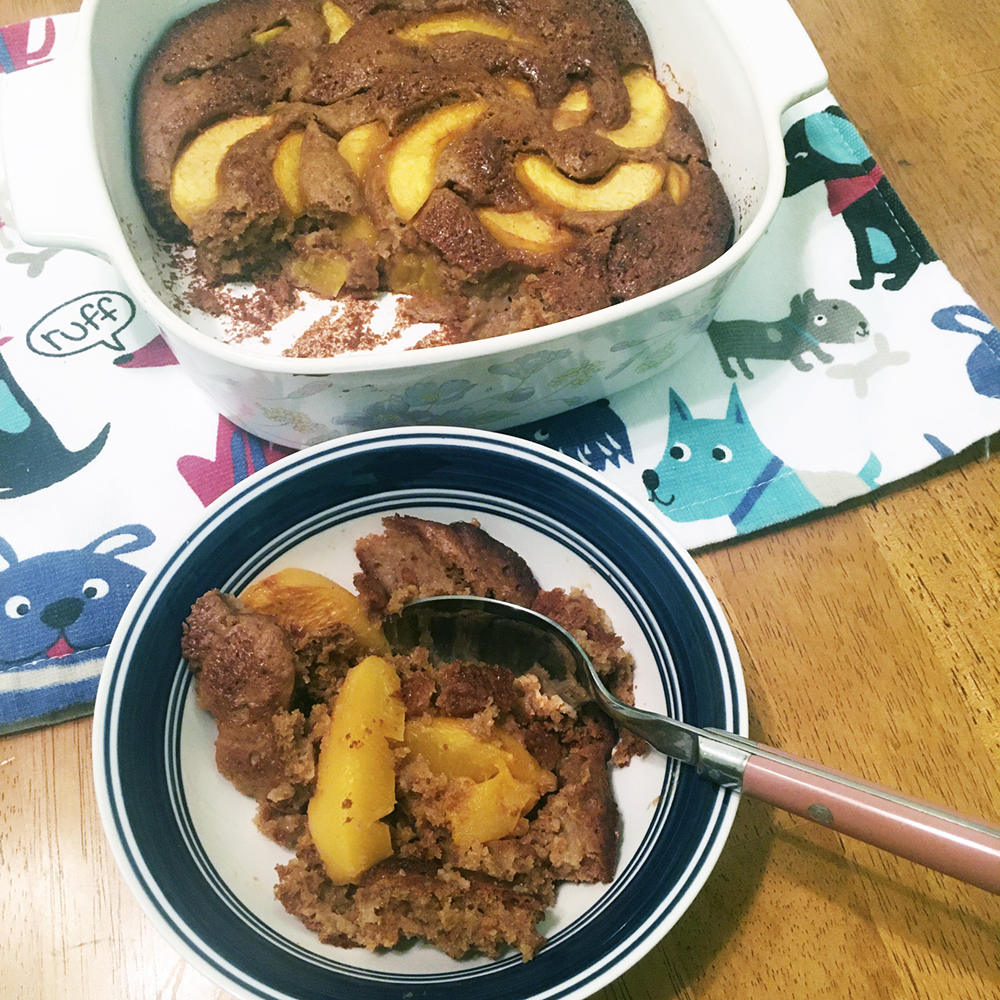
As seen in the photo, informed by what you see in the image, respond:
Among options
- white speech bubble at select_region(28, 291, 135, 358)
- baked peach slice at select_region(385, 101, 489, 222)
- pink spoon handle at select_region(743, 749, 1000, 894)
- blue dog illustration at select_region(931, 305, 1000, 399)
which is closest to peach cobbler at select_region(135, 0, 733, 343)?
baked peach slice at select_region(385, 101, 489, 222)

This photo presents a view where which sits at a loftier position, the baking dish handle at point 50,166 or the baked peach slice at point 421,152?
the baking dish handle at point 50,166

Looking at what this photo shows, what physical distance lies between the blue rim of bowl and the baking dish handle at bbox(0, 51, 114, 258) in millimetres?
376

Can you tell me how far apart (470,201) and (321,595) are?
1.94 ft

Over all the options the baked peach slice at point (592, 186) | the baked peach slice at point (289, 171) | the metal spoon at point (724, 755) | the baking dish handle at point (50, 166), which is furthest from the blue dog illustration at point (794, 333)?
the baking dish handle at point (50, 166)

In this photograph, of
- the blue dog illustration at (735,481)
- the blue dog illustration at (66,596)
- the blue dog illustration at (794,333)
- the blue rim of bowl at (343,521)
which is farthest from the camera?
the blue dog illustration at (794,333)

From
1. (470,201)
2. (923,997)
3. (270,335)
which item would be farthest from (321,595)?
(923,997)

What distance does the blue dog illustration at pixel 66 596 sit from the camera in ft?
3.22

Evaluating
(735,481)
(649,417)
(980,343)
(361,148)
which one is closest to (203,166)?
(361,148)

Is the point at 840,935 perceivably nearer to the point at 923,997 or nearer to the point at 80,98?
the point at 923,997

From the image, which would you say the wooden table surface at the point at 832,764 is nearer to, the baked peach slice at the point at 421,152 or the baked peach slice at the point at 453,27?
the baked peach slice at the point at 421,152

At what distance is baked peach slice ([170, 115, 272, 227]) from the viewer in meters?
1.14

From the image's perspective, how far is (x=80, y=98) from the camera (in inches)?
39.7

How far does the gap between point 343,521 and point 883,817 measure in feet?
2.08

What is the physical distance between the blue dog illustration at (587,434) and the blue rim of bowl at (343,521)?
0.20m
